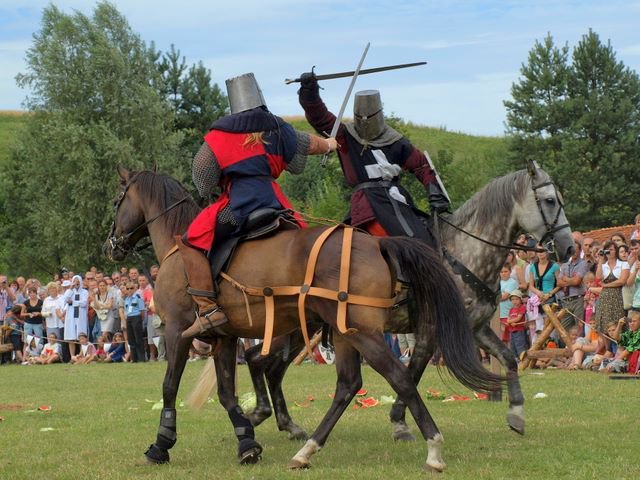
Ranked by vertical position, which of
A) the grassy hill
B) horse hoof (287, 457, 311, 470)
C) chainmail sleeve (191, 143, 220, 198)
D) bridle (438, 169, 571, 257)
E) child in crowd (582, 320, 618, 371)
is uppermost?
the grassy hill

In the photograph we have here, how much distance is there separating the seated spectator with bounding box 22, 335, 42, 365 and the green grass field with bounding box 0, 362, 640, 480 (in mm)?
11011

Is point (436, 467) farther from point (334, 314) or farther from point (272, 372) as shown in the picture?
point (272, 372)

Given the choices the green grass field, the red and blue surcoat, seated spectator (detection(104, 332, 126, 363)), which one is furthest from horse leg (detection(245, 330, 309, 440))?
seated spectator (detection(104, 332, 126, 363))

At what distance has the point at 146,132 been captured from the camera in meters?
50.2

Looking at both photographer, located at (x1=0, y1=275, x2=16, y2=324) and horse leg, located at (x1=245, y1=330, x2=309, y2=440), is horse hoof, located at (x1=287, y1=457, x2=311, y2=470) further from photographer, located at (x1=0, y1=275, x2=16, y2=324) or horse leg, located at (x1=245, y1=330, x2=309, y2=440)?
photographer, located at (x1=0, y1=275, x2=16, y2=324)

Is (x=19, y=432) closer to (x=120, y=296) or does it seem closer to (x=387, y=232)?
(x=387, y=232)

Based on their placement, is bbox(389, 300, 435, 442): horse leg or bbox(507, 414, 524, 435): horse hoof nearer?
bbox(389, 300, 435, 442): horse leg

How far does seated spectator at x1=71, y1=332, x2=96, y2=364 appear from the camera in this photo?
24703 mm

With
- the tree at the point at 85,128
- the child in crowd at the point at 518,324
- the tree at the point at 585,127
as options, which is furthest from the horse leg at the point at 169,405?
the tree at the point at 585,127

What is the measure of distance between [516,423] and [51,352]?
18.6 m

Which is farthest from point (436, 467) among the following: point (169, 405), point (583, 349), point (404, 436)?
point (583, 349)

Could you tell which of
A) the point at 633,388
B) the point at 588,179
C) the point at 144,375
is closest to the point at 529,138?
the point at 588,179

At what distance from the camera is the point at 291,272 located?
306 inches

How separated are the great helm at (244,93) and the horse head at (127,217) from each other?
152cm
